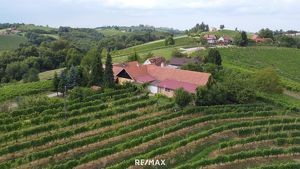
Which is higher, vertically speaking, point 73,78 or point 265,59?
point 73,78

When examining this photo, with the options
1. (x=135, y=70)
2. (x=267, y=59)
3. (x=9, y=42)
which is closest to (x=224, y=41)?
(x=267, y=59)

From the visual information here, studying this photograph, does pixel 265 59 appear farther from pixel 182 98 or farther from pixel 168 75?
pixel 182 98

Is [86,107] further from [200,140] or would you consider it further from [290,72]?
[290,72]

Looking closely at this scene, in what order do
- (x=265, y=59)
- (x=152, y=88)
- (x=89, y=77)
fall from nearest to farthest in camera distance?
(x=152, y=88)
(x=89, y=77)
(x=265, y=59)

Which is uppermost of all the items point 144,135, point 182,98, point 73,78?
point 73,78

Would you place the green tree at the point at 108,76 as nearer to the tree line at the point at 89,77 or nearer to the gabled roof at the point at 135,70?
the tree line at the point at 89,77

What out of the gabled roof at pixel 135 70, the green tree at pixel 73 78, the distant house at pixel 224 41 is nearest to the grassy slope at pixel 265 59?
the distant house at pixel 224 41

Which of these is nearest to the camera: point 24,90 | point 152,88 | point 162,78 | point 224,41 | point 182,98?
point 182,98

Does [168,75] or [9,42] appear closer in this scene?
[168,75]
